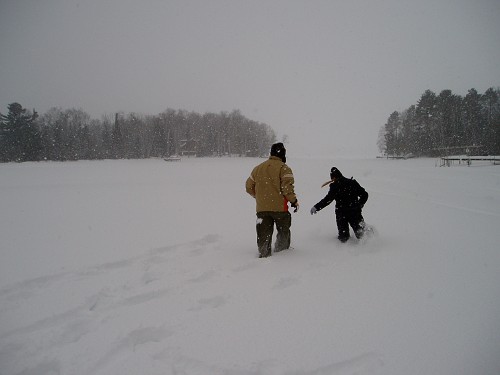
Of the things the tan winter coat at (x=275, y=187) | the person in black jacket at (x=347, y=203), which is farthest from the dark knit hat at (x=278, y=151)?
the person in black jacket at (x=347, y=203)

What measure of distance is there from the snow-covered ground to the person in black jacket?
1.29 ft

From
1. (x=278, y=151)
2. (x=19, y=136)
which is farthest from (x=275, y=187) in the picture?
(x=19, y=136)

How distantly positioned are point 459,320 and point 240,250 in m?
3.68

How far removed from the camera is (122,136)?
71.3 meters

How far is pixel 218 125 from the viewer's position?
80.6m

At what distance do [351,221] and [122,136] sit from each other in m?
75.7

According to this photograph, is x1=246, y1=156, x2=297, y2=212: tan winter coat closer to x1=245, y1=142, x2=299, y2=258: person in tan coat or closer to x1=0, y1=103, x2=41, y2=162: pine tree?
x1=245, y1=142, x2=299, y2=258: person in tan coat

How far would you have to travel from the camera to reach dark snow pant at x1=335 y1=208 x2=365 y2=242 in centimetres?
569

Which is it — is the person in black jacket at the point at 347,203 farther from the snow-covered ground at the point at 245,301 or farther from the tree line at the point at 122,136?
the tree line at the point at 122,136

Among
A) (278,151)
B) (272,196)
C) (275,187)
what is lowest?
(272,196)

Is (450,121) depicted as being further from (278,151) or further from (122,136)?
(122,136)

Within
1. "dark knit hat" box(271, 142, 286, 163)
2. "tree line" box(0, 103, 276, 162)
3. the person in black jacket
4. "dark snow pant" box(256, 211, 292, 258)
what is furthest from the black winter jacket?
"tree line" box(0, 103, 276, 162)

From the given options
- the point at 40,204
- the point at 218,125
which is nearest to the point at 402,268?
the point at 40,204

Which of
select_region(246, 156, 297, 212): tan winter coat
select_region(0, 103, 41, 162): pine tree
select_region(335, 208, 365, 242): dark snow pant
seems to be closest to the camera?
select_region(246, 156, 297, 212): tan winter coat
